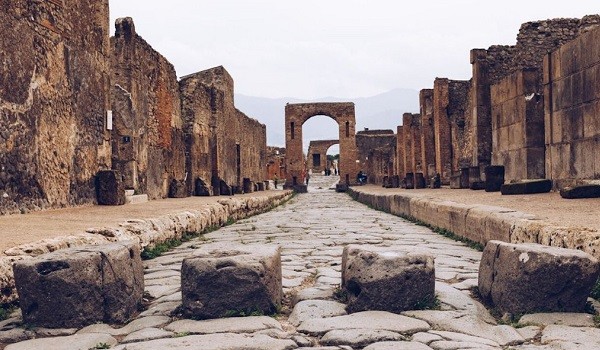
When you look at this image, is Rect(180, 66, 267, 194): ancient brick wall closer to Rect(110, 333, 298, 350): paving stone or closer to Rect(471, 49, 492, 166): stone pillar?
Rect(471, 49, 492, 166): stone pillar

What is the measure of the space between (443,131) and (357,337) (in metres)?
18.4

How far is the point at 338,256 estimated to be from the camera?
539 centimetres

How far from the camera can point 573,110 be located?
31.5ft

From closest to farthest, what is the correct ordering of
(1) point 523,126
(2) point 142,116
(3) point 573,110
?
(3) point 573,110, (2) point 142,116, (1) point 523,126

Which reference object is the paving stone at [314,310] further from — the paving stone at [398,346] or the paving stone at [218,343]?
the paving stone at [398,346]

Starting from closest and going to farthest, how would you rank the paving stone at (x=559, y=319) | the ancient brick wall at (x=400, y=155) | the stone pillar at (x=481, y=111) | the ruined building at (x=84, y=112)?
the paving stone at (x=559, y=319) < the ruined building at (x=84, y=112) < the stone pillar at (x=481, y=111) < the ancient brick wall at (x=400, y=155)

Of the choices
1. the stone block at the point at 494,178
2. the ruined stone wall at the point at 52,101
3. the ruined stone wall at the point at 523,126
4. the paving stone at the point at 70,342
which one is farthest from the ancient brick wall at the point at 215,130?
the paving stone at the point at 70,342

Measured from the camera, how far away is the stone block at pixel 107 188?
8.87m

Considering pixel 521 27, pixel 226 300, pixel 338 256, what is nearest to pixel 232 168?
pixel 521 27

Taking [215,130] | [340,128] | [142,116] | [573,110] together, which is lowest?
[573,110]

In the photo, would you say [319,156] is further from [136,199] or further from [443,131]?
[136,199]

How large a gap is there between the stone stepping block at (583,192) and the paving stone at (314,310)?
552 cm

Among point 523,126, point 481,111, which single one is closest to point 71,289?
point 523,126

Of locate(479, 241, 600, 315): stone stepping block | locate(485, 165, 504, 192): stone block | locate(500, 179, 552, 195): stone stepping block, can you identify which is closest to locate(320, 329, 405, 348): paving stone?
locate(479, 241, 600, 315): stone stepping block
